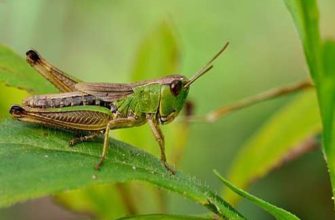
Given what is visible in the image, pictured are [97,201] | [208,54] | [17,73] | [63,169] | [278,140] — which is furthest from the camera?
[208,54]

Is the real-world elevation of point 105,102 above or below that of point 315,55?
below

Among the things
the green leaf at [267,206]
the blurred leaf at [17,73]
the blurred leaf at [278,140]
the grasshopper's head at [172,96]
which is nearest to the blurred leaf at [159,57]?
the blurred leaf at [278,140]

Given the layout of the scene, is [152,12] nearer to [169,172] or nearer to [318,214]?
[318,214]

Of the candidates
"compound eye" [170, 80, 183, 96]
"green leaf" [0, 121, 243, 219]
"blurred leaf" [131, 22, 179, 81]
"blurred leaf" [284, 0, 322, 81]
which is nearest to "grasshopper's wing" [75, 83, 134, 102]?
"compound eye" [170, 80, 183, 96]

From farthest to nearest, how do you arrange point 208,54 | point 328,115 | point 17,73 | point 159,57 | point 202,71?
point 208,54
point 159,57
point 202,71
point 17,73
point 328,115

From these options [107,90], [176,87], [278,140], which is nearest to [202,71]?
[176,87]

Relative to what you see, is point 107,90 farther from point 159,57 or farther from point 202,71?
point 159,57

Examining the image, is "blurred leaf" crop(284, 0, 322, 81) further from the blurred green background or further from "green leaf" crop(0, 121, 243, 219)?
the blurred green background
